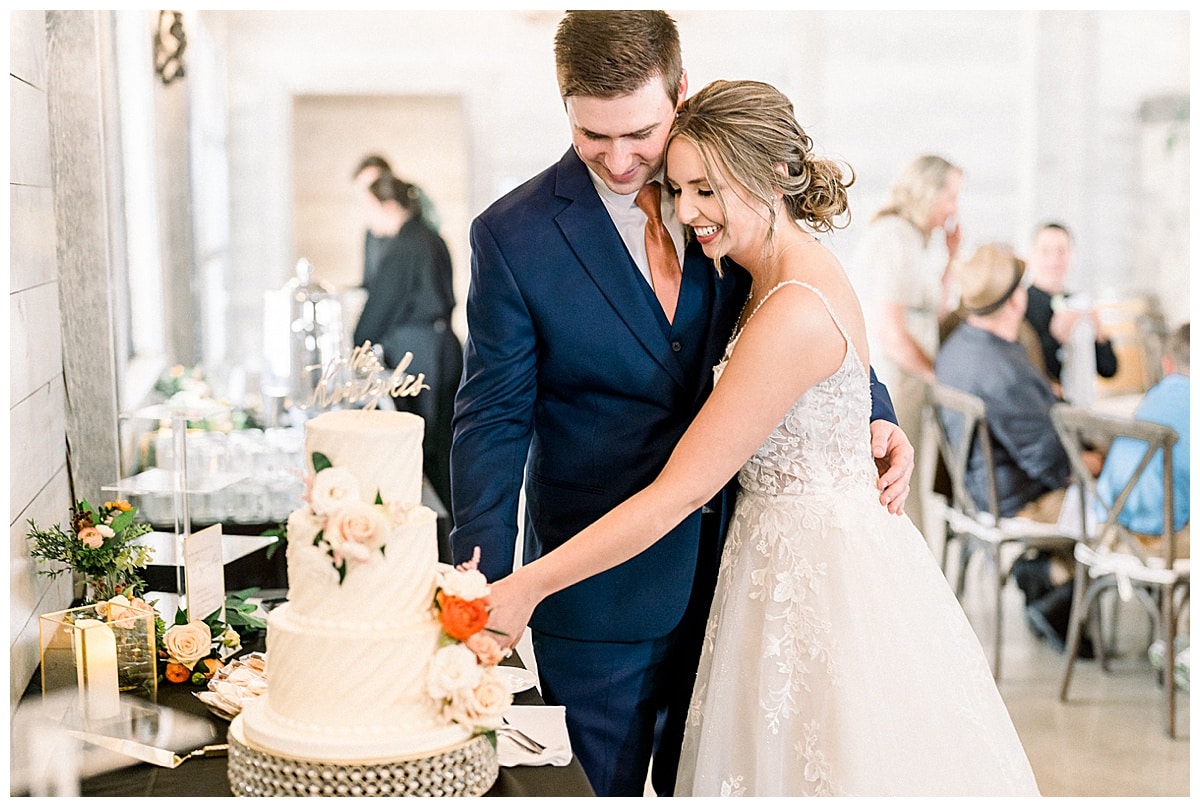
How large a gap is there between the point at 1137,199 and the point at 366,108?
3824 mm

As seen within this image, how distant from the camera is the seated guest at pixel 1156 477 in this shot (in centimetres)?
Result: 413

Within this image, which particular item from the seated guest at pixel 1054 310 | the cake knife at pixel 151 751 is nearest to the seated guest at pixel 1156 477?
the seated guest at pixel 1054 310

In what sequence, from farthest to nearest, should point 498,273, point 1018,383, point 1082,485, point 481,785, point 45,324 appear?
1. point 1018,383
2. point 1082,485
3. point 45,324
4. point 498,273
5. point 481,785

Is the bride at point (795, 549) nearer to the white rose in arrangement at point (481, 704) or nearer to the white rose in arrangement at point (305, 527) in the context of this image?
the white rose in arrangement at point (481, 704)

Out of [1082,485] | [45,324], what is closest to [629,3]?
[45,324]

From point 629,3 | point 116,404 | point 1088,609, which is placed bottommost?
point 1088,609

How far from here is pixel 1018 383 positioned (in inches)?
200

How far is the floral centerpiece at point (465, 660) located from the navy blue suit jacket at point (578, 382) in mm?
582

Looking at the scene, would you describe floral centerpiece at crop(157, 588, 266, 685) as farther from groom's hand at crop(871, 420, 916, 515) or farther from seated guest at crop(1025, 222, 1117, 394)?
seated guest at crop(1025, 222, 1117, 394)

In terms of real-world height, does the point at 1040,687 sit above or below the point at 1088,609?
below

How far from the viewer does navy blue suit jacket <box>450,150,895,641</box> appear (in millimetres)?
1963

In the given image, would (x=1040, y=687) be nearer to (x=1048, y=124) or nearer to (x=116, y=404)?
(x=1048, y=124)

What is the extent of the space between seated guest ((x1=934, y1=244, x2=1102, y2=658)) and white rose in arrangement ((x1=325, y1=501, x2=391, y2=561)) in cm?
394

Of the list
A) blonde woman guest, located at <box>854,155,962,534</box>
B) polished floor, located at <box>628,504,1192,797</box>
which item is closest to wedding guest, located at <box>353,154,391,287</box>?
blonde woman guest, located at <box>854,155,962,534</box>
